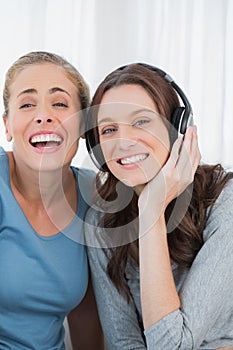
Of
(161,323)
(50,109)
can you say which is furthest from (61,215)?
(161,323)

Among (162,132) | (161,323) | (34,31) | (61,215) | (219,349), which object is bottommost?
(219,349)

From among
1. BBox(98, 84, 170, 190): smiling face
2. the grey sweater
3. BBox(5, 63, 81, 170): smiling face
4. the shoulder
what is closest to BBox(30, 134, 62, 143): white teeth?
BBox(5, 63, 81, 170): smiling face

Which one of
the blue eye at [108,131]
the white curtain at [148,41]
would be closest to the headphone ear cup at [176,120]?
the blue eye at [108,131]

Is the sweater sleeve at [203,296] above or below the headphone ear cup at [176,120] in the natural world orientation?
below

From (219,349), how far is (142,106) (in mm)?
557

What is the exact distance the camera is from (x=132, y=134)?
1.30 m

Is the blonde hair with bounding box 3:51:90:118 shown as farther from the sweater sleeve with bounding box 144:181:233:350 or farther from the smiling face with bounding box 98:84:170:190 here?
the sweater sleeve with bounding box 144:181:233:350

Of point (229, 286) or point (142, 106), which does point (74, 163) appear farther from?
point (229, 286)

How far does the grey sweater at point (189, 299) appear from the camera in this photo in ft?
4.06

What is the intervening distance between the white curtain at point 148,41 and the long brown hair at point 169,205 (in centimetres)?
36

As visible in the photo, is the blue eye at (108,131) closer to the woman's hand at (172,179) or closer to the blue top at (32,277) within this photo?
the woman's hand at (172,179)

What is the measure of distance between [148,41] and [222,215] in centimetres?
70

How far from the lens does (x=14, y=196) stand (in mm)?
1399

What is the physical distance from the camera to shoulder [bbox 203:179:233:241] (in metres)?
1.29
